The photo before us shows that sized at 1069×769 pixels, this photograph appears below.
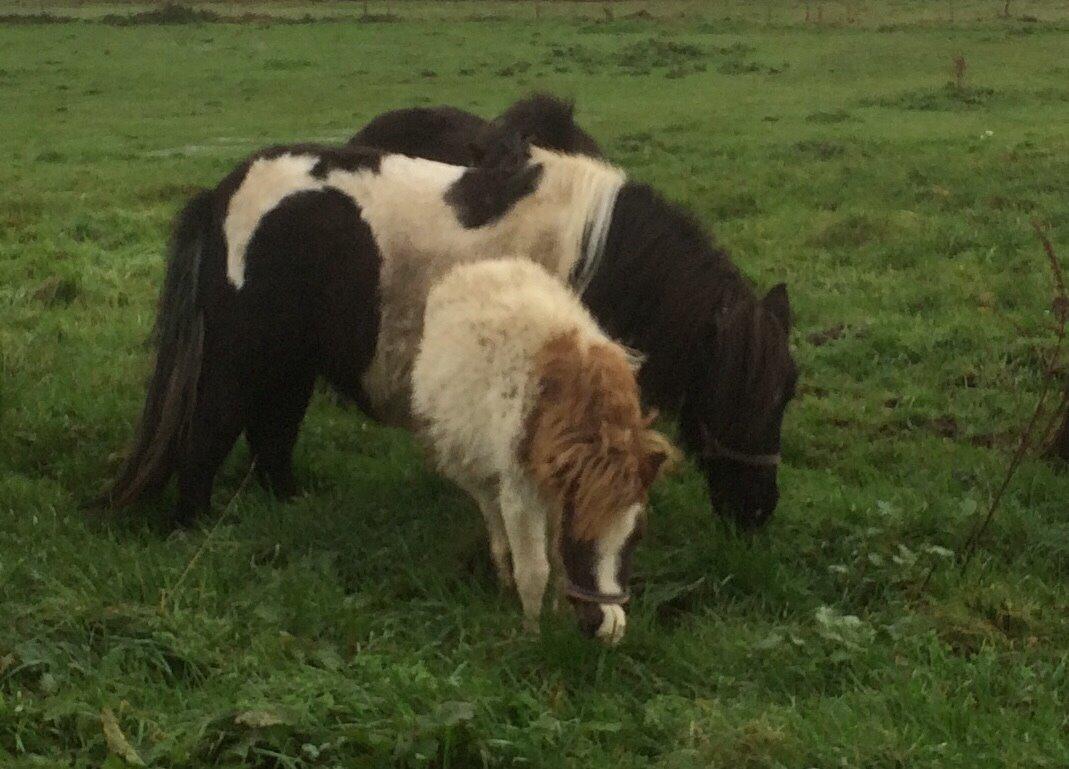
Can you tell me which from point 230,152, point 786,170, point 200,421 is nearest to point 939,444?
point 200,421

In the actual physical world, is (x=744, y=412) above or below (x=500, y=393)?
below

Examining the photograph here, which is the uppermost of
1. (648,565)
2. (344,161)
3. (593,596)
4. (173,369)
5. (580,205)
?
(344,161)

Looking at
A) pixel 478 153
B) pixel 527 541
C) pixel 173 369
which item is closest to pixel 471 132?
pixel 478 153

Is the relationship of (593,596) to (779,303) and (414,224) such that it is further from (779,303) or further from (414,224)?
(414,224)

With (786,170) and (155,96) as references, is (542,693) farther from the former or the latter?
(155,96)

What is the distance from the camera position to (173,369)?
525 cm

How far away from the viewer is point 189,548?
472 centimetres

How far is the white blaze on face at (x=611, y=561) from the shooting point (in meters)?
3.65

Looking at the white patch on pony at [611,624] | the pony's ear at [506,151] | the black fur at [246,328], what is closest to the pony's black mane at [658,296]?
the pony's ear at [506,151]

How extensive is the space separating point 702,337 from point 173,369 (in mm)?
2337

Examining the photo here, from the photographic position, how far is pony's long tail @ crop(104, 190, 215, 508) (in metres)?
5.20

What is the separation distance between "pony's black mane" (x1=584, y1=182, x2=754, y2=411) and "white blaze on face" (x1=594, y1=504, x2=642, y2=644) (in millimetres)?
1251

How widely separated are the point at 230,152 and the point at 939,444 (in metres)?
12.4

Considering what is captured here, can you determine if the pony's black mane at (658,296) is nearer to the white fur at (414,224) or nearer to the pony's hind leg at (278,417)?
the white fur at (414,224)
